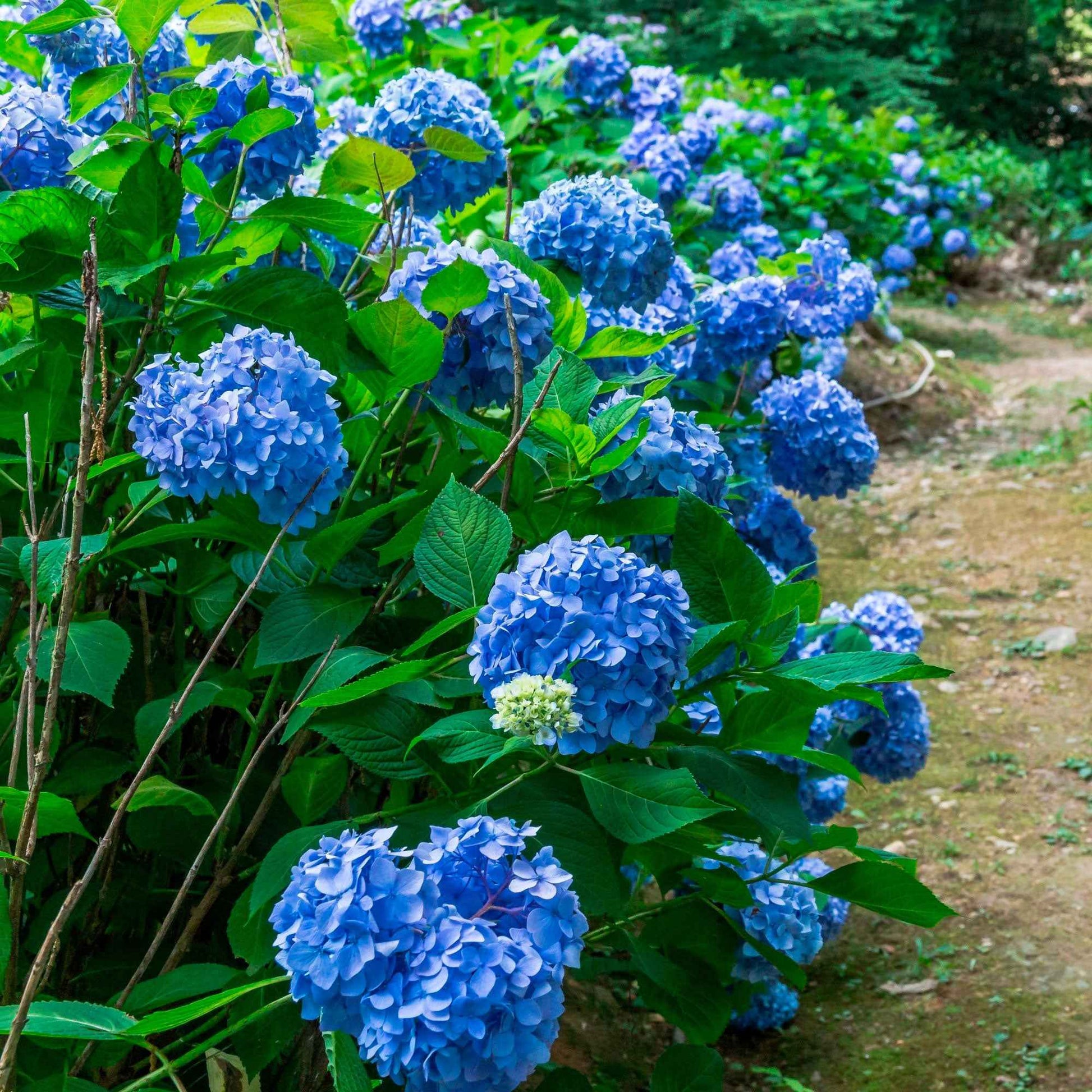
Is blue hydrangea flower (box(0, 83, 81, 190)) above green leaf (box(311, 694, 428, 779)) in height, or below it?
above

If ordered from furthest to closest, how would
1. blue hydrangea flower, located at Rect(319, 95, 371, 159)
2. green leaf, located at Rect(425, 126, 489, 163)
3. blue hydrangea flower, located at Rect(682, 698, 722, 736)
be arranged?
1. blue hydrangea flower, located at Rect(319, 95, 371, 159)
2. blue hydrangea flower, located at Rect(682, 698, 722, 736)
3. green leaf, located at Rect(425, 126, 489, 163)

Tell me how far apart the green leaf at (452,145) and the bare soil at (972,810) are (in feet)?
4.45

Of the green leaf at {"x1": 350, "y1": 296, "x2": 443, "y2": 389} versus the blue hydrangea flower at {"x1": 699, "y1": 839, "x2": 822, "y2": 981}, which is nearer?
the green leaf at {"x1": 350, "y1": 296, "x2": 443, "y2": 389}

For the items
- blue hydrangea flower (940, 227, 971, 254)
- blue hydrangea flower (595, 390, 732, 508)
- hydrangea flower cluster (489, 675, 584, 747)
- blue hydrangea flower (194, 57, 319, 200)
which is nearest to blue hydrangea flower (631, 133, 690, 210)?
blue hydrangea flower (194, 57, 319, 200)

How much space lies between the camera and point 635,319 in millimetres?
1901

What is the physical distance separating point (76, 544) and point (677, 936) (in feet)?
3.58

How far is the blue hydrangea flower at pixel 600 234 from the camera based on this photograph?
5.25ft

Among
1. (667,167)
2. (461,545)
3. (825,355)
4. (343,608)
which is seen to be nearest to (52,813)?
(343,608)

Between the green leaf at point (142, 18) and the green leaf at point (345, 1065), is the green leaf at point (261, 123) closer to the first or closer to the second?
the green leaf at point (142, 18)

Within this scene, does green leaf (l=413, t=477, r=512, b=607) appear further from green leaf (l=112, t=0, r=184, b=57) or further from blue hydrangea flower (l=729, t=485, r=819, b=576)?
blue hydrangea flower (l=729, t=485, r=819, b=576)

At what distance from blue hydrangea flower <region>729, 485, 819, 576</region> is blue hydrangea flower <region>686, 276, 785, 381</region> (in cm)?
21

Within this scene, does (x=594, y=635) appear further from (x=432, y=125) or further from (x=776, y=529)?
(x=776, y=529)

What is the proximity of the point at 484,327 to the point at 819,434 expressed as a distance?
1024 millimetres

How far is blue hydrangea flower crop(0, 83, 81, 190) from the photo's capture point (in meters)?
1.39
